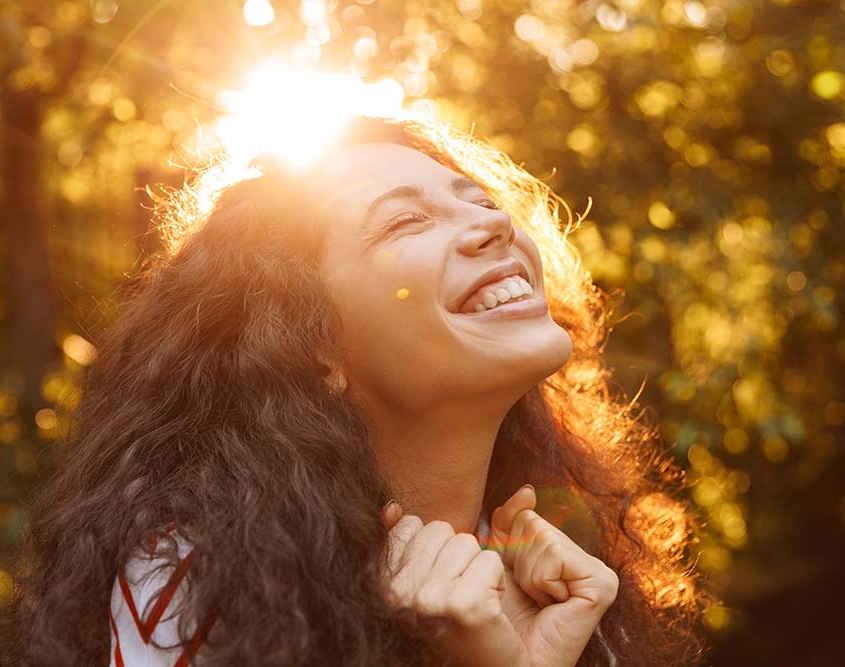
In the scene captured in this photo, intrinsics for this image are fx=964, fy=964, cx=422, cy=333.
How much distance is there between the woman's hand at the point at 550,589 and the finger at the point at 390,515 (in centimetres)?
36

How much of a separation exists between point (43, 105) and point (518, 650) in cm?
330

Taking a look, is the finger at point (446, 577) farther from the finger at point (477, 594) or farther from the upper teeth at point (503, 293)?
the upper teeth at point (503, 293)

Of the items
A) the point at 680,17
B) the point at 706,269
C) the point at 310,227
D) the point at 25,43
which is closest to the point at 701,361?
the point at 706,269

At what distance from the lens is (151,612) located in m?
1.61

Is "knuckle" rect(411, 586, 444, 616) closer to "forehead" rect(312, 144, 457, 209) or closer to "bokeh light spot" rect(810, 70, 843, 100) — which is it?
"forehead" rect(312, 144, 457, 209)

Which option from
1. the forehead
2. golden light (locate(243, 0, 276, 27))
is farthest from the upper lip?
golden light (locate(243, 0, 276, 27))

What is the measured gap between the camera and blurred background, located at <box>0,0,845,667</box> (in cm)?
365

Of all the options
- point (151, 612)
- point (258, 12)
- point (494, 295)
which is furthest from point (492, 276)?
point (258, 12)

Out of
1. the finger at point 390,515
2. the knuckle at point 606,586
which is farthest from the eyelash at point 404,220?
the knuckle at point 606,586

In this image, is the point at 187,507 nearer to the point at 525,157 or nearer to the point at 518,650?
the point at 518,650

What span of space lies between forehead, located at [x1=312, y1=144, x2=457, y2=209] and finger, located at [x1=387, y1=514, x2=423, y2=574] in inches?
27.2

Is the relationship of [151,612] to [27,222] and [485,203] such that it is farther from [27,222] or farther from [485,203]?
[27,222]

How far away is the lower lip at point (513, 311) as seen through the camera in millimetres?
1980

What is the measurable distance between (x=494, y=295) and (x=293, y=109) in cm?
101
